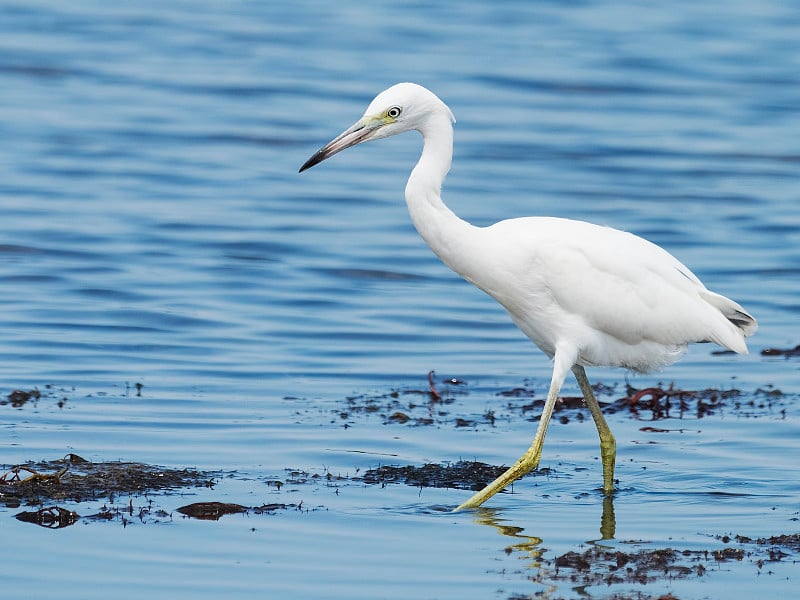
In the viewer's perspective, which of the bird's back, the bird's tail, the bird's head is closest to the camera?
the bird's head

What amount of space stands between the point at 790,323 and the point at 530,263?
588cm

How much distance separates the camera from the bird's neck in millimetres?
8602

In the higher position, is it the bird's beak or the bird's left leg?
the bird's beak

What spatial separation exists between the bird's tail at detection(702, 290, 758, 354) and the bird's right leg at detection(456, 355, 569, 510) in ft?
3.63

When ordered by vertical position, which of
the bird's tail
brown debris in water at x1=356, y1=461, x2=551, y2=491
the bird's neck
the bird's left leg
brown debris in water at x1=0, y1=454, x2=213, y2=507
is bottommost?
brown debris in water at x1=0, y1=454, x2=213, y2=507

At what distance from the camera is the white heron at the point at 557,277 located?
8633mm

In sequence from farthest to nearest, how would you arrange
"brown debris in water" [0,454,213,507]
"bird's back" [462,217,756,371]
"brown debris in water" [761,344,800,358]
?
1. "brown debris in water" [761,344,800,358]
2. "bird's back" [462,217,756,371]
3. "brown debris in water" [0,454,213,507]

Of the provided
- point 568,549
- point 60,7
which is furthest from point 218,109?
point 568,549

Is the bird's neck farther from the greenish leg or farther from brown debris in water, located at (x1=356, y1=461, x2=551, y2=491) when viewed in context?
brown debris in water, located at (x1=356, y1=461, x2=551, y2=491)

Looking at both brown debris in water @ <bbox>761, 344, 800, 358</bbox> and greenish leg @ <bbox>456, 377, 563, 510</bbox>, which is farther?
brown debris in water @ <bbox>761, 344, 800, 358</bbox>

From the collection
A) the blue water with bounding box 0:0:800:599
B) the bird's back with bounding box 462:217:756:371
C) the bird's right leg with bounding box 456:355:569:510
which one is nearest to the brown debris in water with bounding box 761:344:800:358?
the blue water with bounding box 0:0:800:599

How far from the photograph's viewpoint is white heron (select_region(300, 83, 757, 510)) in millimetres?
8633

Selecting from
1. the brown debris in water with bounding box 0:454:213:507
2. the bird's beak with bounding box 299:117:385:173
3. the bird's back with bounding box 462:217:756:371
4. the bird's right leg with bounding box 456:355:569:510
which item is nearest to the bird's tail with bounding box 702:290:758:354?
the bird's back with bounding box 462:217:756:371

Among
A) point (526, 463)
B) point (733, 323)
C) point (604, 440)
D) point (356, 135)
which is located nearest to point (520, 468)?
point (526, 463)
